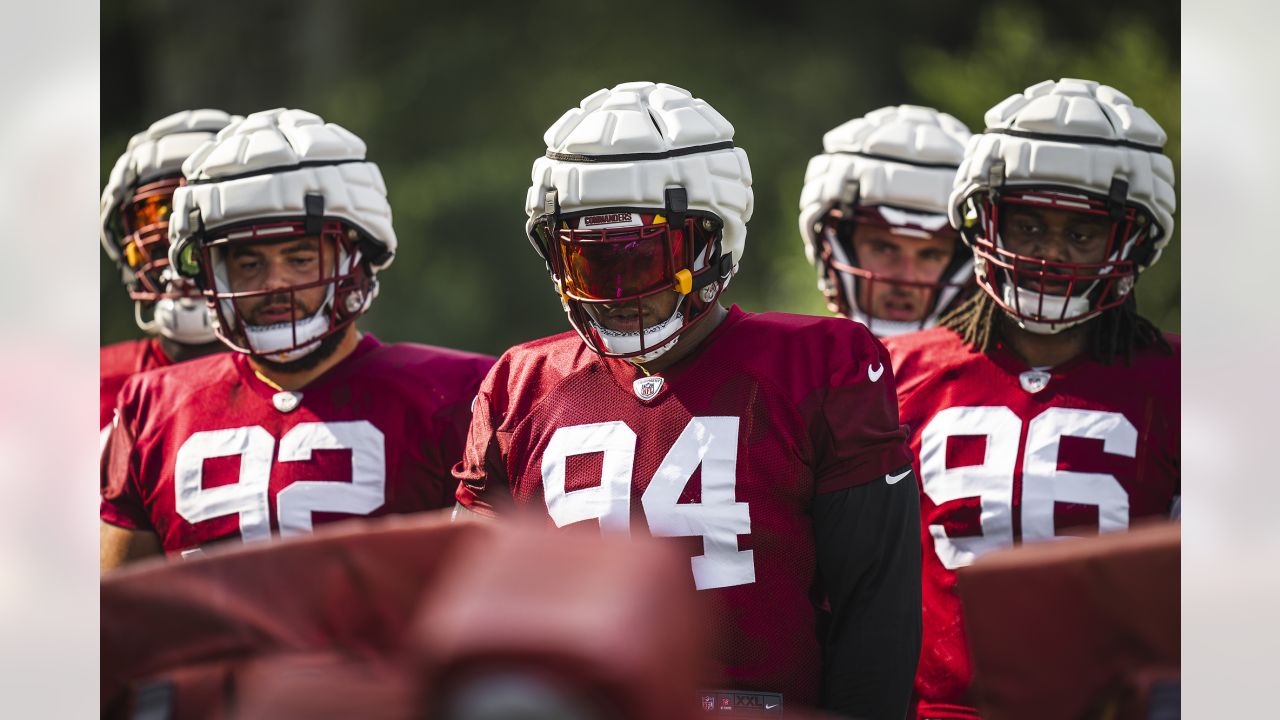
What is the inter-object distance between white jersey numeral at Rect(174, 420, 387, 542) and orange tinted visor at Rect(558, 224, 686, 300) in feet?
2.30

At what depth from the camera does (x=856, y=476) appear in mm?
1993

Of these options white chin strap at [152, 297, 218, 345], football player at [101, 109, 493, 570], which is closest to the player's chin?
football player at [101, 109, 493, 570]

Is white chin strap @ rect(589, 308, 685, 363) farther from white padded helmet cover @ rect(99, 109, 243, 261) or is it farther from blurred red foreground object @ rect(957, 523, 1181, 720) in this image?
white padded helmet cover @ rect(99, 109, 243, 261)

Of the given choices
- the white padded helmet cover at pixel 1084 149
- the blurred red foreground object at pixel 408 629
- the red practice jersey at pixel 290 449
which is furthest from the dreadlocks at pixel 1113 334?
the blurred red foreground object at pixel 408 629

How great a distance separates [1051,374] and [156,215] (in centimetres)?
201

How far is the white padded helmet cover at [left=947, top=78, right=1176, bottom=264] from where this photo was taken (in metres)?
2.52

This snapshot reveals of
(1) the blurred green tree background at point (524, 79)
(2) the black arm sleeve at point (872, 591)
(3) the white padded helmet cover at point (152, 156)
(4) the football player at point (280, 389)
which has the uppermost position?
(1) the blurred green tree background at point (524, 79)

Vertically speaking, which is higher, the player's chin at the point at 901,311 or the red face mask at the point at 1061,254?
the red face mask at the point at 1061,254

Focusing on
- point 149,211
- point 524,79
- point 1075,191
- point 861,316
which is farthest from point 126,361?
point 524,79

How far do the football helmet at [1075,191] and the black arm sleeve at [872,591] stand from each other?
659mm

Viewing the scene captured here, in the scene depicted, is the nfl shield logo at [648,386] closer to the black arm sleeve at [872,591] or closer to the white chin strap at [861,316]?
the black arm sleeve at [872,591]

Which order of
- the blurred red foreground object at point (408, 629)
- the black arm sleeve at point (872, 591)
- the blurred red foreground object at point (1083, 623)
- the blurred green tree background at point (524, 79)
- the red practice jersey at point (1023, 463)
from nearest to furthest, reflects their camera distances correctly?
the blurred red foreground object at point (408, 629)
the blurred red foreground object at point (1083, 623)
the black arm sleeve at point (872, 591)
the red practice jersey at point (1023, 463)
the blurred green tree background at point (524, 79)

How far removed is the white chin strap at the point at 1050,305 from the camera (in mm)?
2512

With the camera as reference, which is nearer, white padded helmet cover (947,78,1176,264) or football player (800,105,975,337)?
white padded helmet cover (947,78,1176,264)
